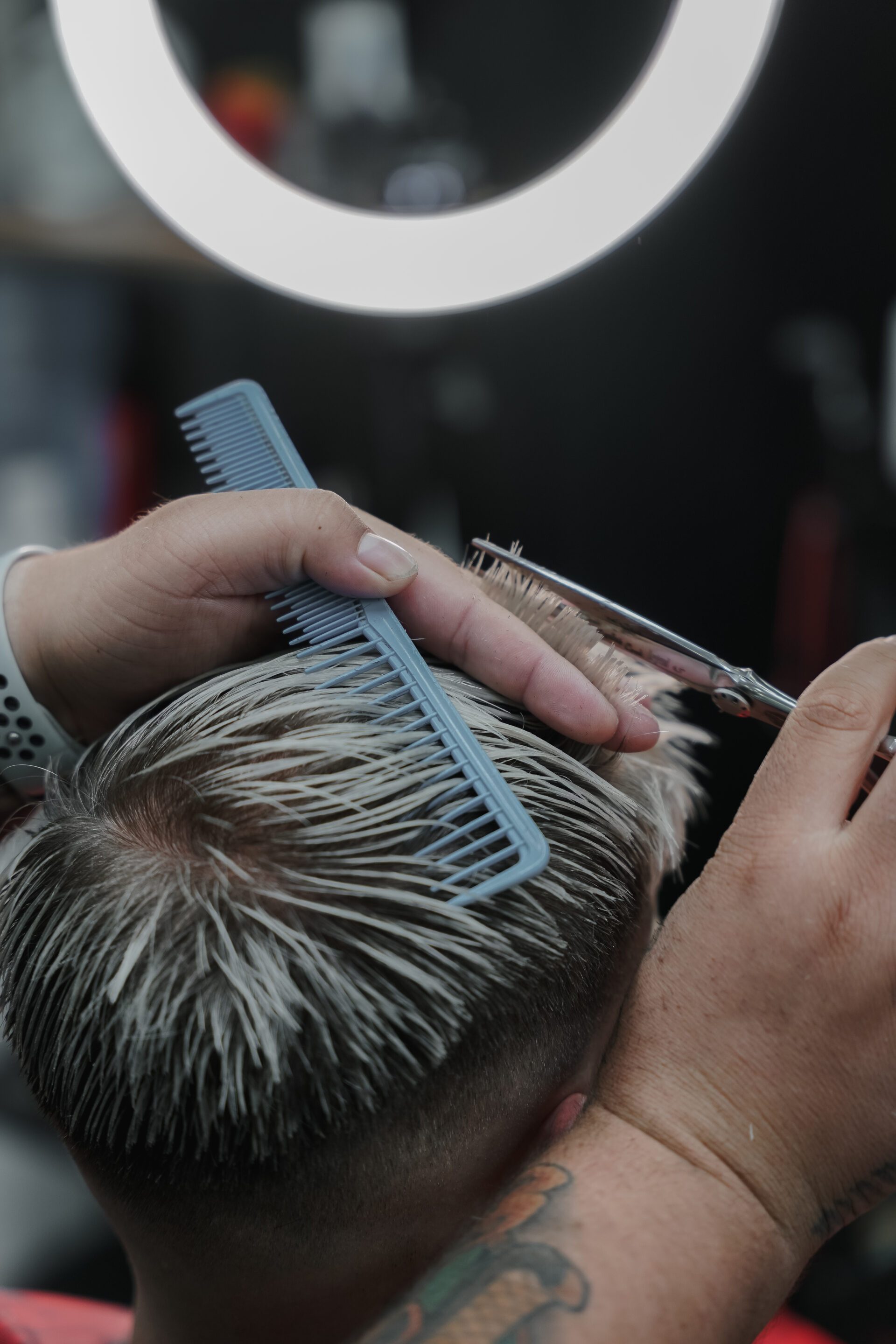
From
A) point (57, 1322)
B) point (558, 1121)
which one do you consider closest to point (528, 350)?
point (558, 1121)

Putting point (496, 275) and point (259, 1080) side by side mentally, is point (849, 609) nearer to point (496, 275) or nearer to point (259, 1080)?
point (496, 275)

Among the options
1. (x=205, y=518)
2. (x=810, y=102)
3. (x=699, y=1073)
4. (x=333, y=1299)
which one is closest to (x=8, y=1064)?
(x=333, y=1299)

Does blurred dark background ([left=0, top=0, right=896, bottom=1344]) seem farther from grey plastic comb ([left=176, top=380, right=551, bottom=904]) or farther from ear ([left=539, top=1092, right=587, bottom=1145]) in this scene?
grey plastic comb ([left=176, top=380, right=551, bottom=904])

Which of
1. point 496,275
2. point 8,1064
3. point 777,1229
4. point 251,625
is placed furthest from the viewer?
point 8,1064

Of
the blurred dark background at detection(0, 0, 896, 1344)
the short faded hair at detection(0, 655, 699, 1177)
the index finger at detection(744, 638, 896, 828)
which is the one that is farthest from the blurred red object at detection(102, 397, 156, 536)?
the index finger at detection(744, 638, 896, 828)

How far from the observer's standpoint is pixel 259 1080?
566 millimetres

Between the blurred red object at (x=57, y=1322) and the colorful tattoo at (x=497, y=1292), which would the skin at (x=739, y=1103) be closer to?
the colorful tattoo at (x=497, y=1292)

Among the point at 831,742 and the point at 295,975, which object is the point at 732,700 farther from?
the point at 295,975

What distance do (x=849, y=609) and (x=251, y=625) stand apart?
1.16 meters

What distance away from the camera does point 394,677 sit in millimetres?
678

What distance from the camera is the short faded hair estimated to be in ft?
1.88

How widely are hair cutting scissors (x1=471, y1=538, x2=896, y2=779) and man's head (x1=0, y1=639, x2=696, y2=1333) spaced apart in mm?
132

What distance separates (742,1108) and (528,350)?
1450mm

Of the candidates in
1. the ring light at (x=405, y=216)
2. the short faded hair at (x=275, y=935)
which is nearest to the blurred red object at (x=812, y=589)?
the ring light at (x=405, y=216)
